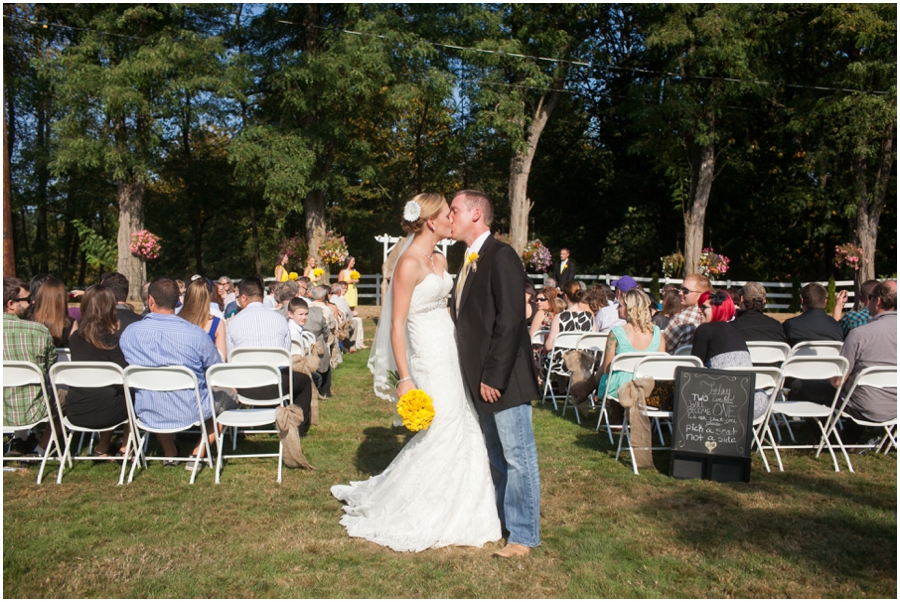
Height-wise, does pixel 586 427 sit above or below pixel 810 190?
below

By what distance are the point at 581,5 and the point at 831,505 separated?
76.1 feet

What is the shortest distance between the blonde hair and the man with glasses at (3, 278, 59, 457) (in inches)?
196

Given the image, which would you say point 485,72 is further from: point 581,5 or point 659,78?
point 659,78

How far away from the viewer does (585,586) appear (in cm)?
394

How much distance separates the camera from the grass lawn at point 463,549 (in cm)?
394

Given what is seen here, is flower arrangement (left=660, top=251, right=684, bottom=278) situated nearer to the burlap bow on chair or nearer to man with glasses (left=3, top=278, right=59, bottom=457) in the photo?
the burlap bow on chair

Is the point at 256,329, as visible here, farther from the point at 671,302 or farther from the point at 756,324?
the point at 756,324

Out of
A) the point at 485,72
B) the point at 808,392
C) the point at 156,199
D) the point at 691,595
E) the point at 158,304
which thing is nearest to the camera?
the point at 691,595

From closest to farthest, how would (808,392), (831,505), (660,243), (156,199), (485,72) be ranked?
(831,505) → (808,392) → (485,72) → (660,243) → (156,199)

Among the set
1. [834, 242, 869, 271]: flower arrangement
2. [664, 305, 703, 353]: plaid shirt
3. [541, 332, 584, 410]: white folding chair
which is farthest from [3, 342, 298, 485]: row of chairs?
[834, 242, 869, 271]: flower arrangement

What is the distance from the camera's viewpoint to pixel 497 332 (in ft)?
13.7

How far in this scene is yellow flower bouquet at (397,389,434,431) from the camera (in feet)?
14.6

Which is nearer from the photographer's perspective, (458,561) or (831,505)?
(458,561)

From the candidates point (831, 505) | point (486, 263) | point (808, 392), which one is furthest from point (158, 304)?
point (808, 392)
